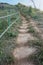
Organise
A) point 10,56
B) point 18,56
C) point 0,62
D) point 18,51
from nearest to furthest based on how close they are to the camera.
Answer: point 0,62 → point 10,56 → point 18,56 → point 18,51

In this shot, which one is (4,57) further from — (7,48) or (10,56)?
(7,48)

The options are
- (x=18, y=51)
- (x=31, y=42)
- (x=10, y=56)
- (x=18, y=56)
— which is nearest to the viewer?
(x=10, y=56)

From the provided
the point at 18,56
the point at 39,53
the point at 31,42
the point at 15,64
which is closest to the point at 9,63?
the point at 15,64

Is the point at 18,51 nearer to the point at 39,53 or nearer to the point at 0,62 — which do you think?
the point at 39,53

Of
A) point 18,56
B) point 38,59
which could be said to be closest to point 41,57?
point 38,59

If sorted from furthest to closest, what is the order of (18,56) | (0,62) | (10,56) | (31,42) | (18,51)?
1. (31,42)
2. (18,51)
3. (18,56)
4. (10,56)
5. (0,62)

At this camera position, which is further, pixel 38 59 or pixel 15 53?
pixel 15 53

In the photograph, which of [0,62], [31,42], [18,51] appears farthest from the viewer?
[31,42]

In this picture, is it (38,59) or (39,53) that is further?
(39,53)

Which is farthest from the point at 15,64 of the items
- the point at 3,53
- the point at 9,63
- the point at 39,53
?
the point at 39,53
